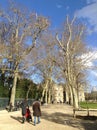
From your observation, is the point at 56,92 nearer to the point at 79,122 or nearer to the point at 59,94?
the point at 59,94

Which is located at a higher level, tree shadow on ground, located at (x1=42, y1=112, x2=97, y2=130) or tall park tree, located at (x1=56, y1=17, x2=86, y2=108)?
tall park tree, located at (x1=56, y1=17, x2=86, y2=108)

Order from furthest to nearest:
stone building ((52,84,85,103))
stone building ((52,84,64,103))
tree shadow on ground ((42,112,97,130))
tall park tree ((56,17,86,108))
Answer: stone building ((52,84,64,103)) → stone building ((52,84,85,103)) → tall park tree ((56,17,86,108)) → tree shadow on ground ((42,112,97,130))

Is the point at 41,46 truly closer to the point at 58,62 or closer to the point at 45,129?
the point at 58,62

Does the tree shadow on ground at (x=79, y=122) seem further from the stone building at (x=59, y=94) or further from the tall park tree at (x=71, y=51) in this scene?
the stone building at (x=59, y=94)

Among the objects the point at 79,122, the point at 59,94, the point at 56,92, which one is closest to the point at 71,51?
the point at 79,122

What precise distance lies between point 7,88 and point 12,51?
39.0 ft

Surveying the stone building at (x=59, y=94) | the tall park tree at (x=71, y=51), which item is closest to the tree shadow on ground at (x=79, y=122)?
the tall park tree at (x=71, y=51)

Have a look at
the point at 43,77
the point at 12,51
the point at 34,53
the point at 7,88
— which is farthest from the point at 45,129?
the point at 43,77

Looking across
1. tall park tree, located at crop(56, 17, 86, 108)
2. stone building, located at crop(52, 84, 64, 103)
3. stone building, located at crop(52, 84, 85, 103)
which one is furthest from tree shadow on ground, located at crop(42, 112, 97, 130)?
stone building, located at crop(52, 84, 64, 103)

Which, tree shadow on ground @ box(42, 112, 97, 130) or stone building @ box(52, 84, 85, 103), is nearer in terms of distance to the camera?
tree shadow on ground @ box(42, 112, 97, 130)

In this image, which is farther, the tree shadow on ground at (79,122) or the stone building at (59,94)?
the stone building at (59,94)

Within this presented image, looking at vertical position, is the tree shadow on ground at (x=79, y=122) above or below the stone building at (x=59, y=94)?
below

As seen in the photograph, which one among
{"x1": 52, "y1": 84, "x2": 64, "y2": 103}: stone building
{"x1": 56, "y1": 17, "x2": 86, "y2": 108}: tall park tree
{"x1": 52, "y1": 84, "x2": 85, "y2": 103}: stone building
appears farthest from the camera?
{"x1": 52, "y1": 84, "x2": 64, "y2": 103}: stone building

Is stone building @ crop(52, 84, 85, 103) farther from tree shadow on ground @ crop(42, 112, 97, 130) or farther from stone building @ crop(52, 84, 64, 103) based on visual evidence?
tree shadow on ground @ crop(42, 112, 97, 130)
